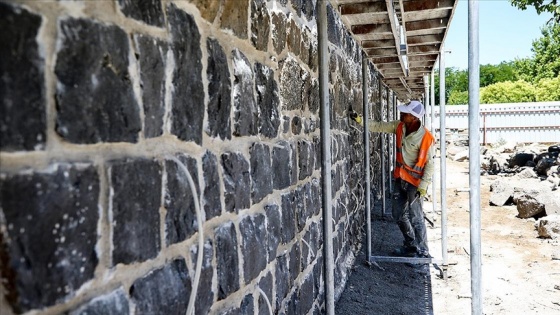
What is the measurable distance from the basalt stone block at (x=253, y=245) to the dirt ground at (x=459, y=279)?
1.45m

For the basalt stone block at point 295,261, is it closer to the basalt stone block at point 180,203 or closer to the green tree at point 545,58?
the basalt stone block at point 180,203

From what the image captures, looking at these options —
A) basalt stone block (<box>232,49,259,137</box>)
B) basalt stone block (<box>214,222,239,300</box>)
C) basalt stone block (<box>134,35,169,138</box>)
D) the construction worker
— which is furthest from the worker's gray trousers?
basalt stone block (<box>134,35,169,138</box>)

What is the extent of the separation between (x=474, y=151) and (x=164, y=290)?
206 cm

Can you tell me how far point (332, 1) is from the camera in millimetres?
3877

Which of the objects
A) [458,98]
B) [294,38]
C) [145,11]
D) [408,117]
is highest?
[458,98]

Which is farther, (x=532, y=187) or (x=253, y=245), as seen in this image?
(x=532, y=187)

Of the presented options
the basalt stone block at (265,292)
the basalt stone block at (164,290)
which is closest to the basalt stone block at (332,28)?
the basalt stone block at (265,292)

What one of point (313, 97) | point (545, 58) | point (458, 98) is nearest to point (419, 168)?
point (313, 97)

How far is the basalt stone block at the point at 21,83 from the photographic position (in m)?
0.91

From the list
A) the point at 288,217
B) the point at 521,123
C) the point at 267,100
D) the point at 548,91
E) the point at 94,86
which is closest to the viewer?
the point at 94,86

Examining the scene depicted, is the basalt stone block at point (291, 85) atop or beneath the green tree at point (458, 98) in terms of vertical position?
beneath

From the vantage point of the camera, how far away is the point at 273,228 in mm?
2480

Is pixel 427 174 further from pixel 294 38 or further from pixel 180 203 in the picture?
pixel 180 203

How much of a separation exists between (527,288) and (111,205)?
5.26 meters
